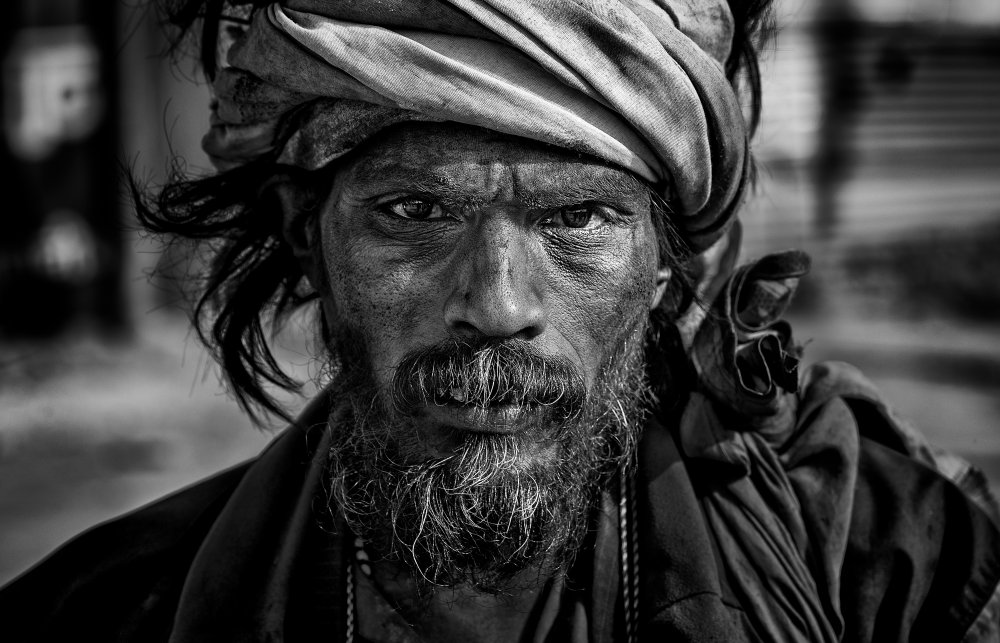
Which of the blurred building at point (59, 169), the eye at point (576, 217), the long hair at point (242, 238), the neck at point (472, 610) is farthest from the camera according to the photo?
the blurred building at point (59, 169)

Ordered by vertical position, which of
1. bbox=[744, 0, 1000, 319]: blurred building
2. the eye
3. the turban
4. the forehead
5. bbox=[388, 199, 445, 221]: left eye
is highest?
the turban

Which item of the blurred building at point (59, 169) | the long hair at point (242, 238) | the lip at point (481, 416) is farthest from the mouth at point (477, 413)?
the blurred building at point (59, 169)

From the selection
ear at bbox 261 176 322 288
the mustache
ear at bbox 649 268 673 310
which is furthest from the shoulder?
ear at bbox 649 268 673 310

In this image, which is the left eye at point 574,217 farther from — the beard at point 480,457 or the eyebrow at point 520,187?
the beard at point 480,457

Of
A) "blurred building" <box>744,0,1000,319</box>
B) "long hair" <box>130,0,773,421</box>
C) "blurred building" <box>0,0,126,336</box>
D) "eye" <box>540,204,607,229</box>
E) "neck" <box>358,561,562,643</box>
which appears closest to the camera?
"eye" <box>540,204,607,229</box>

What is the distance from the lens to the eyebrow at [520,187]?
2043 mm

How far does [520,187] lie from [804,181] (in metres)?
9.57

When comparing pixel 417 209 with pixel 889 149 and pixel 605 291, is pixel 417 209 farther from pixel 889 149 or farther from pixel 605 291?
pixel 889 149

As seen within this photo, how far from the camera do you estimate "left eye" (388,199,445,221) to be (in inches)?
82.8

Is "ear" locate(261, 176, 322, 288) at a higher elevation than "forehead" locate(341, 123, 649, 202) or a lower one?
lower

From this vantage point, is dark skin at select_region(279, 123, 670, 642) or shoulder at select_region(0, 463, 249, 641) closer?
dark skin at select_region(279, 123, 670, 642)

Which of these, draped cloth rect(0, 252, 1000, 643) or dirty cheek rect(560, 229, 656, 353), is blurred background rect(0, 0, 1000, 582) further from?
dirty cheek rect(560, 229, 656, 353)

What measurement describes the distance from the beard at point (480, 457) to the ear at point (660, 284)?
119mm

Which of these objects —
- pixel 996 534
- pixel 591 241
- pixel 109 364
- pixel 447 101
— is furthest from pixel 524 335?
pixel 109 364
